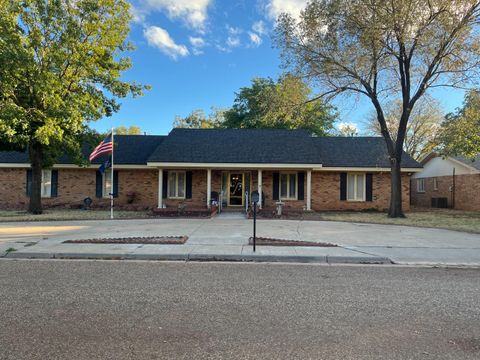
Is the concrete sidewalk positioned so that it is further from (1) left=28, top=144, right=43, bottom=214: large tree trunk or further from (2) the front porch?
(2) the front porch

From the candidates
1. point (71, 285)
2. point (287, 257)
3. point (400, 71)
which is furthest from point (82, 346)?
point (400, 71)

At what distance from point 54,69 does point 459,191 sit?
2571cm

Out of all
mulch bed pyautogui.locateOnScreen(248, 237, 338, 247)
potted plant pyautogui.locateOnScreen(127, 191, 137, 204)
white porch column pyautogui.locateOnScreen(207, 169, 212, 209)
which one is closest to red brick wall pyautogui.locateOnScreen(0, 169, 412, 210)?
potted plant pyautogui.locateOnScreen(127, 191, 137, 204)

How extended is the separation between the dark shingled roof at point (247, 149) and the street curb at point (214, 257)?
37.1ft

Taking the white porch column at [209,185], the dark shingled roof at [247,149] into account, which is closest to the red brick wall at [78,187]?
the dark shingled roof at [247,149]

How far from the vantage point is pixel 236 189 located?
21266 mm

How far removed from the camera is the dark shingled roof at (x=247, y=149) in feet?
65.0

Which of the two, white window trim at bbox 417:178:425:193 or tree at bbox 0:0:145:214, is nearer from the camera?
tree at bbox 0:0:145:214

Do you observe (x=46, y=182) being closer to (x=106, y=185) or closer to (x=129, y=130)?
(x=106, y=185)

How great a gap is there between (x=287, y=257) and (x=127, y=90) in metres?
13.7

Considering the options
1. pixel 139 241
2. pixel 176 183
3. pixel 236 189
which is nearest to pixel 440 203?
pixel 236 189

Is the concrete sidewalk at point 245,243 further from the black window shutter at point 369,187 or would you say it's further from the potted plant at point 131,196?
the black window shutter at point 369,187

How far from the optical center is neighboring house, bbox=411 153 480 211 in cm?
2373

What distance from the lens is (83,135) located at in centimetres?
1928
